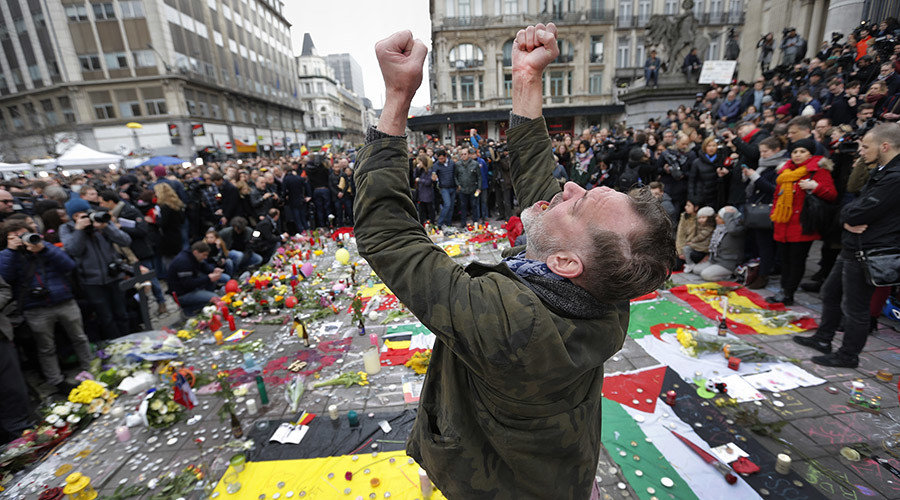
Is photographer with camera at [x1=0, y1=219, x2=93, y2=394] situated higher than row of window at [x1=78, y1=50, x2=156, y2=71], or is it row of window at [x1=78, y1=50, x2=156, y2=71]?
row of window at [x1=78, y1=50, x2=156, y2=71]

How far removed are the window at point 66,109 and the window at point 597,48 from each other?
4583cm

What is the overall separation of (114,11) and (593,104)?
4178 cm

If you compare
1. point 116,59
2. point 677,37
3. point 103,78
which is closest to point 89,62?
point 103,78

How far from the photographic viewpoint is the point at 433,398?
4.80 feet

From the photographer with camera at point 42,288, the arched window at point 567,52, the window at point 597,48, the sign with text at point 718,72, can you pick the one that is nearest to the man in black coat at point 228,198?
the photographer with camera at point 42,288

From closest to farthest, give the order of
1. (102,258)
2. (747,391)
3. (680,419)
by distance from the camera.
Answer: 1. (680,419)
2. (747,391)
3. (102,258)

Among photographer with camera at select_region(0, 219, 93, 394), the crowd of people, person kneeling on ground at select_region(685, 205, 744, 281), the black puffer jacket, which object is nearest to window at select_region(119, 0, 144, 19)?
the crowd of people

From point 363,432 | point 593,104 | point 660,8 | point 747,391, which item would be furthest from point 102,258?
point 660,8

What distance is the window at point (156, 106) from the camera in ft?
110

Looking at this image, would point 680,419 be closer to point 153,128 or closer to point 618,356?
point 618,356

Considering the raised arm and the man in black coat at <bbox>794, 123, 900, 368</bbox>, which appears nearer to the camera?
the raised arm

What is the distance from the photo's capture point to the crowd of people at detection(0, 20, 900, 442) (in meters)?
4.46

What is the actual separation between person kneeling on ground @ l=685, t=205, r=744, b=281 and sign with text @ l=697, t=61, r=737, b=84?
35.9 feet

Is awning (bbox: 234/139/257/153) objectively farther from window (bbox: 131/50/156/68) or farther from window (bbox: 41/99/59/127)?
window (bbox: 41/99/59/127)
